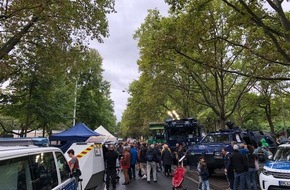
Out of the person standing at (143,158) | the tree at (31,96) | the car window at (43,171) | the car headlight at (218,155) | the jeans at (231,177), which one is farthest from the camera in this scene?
the tree at (31,96)

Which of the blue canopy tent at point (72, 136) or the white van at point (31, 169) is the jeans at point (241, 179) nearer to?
the white van at point (31, 169)

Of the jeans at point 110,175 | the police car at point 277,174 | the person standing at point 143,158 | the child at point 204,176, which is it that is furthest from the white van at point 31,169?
the person standing at point 143,158

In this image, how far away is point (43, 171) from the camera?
5.14 m

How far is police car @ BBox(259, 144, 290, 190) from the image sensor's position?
8.31 meters

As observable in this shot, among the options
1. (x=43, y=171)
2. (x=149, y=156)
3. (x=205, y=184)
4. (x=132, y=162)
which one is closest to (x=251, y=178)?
(x=205, y=184)

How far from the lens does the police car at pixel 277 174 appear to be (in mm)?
8312

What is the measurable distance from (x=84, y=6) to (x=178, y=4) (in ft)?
15.4

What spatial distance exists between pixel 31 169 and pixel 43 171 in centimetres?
55

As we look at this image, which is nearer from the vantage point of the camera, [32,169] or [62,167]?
[32,169]

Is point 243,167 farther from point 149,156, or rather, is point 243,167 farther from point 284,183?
point 149,156

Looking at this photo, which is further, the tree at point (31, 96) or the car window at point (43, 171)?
the tree at point (31, 96)

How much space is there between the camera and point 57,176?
19.3ft

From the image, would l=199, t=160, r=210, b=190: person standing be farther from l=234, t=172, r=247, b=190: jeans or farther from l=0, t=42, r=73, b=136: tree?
l=0, t=42, r=73, b=136: tree

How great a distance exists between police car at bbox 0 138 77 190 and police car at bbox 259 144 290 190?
5354mm
